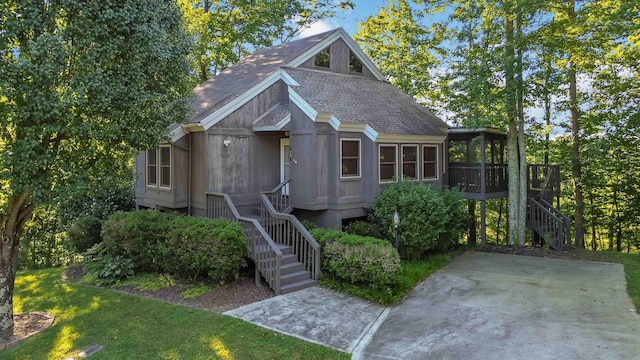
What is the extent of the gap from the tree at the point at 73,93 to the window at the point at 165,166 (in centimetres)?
324

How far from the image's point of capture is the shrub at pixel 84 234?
13.2 m

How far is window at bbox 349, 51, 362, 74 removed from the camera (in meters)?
16.2

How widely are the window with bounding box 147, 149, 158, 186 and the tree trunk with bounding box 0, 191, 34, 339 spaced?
4.78 meters

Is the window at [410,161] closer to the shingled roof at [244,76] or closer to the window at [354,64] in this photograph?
the window at [354,64]

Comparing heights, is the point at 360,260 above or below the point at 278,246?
below

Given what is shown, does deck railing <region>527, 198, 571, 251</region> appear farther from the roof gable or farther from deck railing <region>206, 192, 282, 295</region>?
deck railing <region>206, 192, 282, 295</region>

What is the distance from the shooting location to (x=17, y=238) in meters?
8.28

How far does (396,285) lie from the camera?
917cm

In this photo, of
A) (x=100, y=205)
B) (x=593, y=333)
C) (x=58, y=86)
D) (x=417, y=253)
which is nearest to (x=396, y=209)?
(x=417, y=253)

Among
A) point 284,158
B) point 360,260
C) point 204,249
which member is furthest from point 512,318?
point 284,158

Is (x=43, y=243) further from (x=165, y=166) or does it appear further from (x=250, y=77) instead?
(x=250, y=77)

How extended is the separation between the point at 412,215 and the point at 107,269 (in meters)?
8.13

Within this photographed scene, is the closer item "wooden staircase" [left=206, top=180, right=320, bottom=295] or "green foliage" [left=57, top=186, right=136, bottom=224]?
"wooden staircase" [left=206, top=180, right=320, bottom=295]

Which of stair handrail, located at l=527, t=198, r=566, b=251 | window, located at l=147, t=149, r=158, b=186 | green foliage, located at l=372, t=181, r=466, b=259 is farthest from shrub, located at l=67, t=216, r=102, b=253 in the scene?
stair handrail, located at l=527, t=198, r=566, b=251
